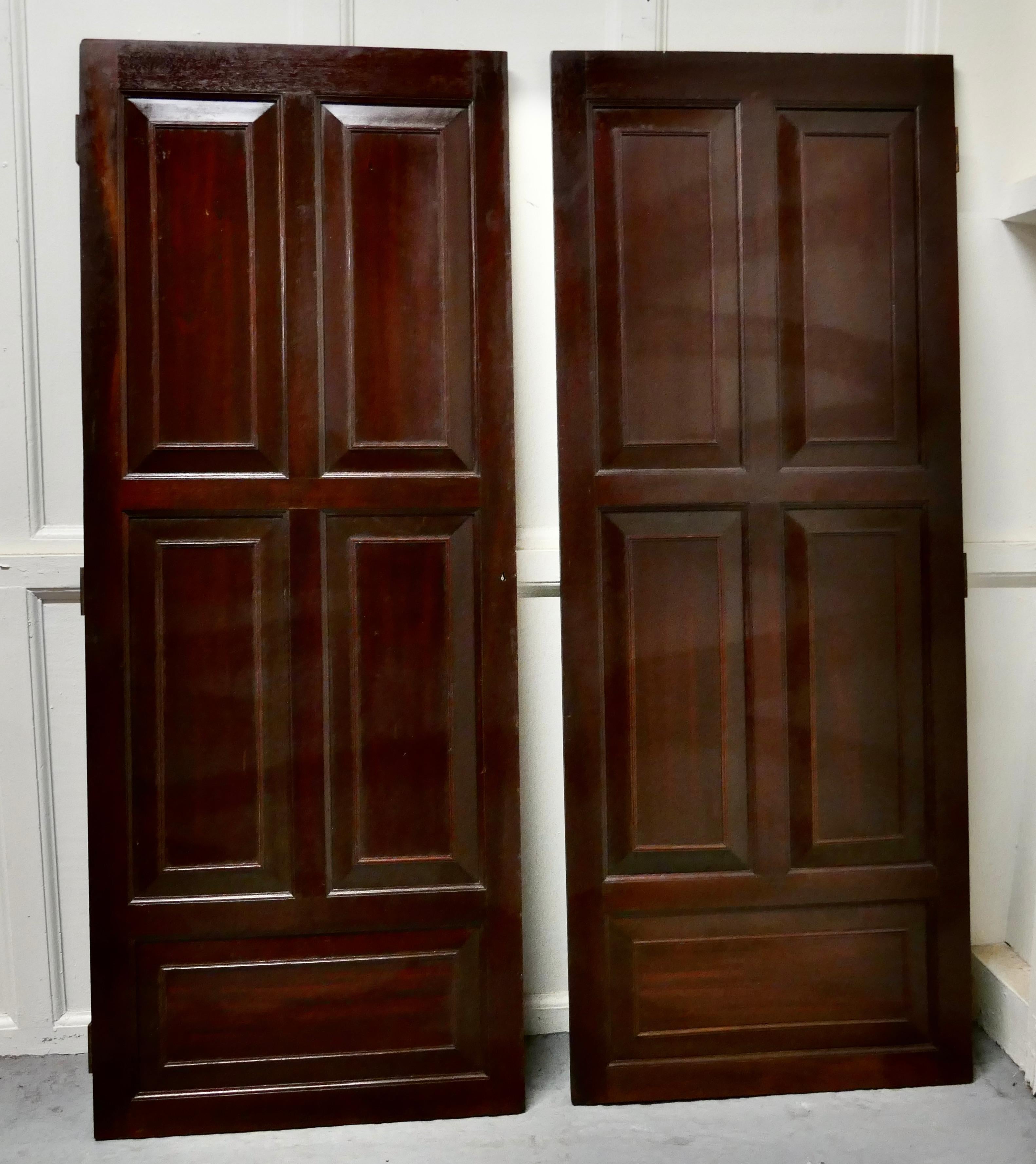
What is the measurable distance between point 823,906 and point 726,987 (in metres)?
0.29

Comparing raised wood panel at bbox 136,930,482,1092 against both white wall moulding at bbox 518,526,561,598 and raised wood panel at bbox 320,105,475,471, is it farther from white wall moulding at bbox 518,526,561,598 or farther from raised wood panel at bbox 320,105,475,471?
raised wood panel at bbox 320,105,475,471

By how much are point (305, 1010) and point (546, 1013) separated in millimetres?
607

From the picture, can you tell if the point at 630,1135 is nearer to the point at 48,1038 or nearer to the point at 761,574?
the point at 761,574

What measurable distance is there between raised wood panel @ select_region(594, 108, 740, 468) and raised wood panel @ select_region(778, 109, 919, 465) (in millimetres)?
128

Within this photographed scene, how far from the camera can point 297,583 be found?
1.97 m

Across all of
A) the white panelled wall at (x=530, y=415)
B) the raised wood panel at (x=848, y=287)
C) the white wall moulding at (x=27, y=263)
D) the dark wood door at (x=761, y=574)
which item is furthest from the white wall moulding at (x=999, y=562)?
the white wall moulding at (x=27, y=263)

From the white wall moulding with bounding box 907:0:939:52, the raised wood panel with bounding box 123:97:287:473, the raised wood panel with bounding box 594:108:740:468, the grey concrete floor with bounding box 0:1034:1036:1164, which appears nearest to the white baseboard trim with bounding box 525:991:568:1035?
the grey concrete floor with bounding box 0:1034:1036:1164

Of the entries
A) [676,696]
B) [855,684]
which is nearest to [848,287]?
[855,684]

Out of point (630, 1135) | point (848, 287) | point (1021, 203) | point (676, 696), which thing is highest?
→ point (1021, 203)

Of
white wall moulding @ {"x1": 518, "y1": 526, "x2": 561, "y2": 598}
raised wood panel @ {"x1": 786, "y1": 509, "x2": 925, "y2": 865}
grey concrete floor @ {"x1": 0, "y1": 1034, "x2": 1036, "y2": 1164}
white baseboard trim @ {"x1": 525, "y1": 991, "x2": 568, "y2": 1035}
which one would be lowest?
grey concrete floor @ {"x1": 0, "y1": 1034, "x2": 1036, "y2": 1164}

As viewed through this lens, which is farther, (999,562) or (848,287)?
(999,562)

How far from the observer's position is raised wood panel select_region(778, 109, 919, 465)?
2014mm

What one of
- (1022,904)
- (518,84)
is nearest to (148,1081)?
(1022,904)

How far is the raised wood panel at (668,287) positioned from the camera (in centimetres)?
200
